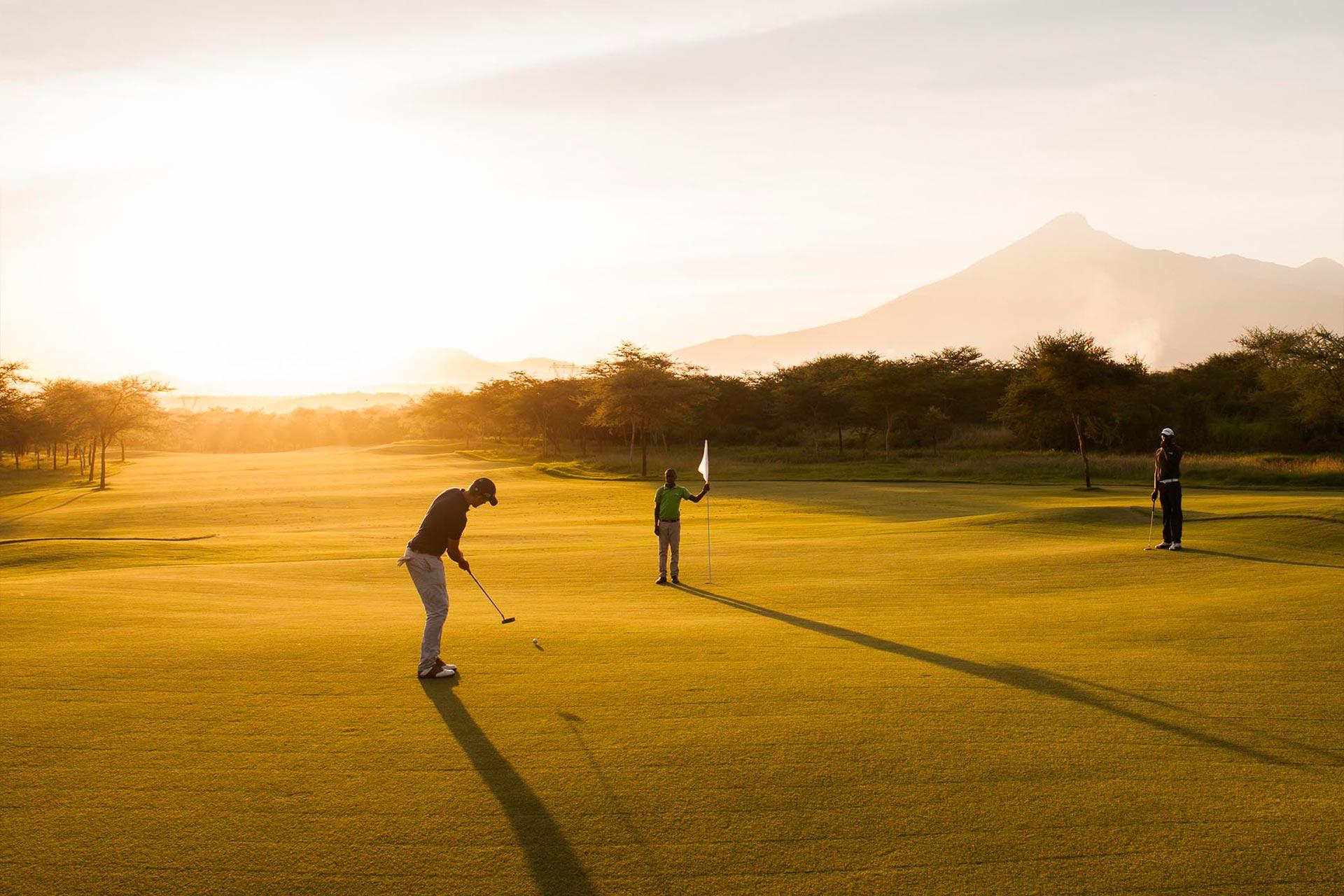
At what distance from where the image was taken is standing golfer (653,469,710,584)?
1828cm

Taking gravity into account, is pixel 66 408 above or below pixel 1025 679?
above

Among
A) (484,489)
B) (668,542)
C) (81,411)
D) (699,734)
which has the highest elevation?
(81,411)

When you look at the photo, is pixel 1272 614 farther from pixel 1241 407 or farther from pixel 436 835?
pixel 1241 407

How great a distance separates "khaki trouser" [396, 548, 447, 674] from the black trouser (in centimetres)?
1581

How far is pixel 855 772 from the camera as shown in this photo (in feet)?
24.5

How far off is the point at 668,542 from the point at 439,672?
8759 mm

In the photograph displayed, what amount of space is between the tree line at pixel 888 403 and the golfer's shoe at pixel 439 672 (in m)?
39.8

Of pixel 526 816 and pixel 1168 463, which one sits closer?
pixel 526 816

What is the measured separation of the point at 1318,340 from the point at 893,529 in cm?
5566

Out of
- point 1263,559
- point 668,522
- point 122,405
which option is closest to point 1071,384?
point 1263,559

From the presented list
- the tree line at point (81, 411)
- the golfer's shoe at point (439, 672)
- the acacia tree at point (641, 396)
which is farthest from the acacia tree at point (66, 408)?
the golfer's shoe at point (439, 672)

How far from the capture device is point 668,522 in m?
18.6

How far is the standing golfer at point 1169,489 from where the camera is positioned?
19844 mm

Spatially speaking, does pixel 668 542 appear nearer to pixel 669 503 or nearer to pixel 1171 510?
pixel 669 503
